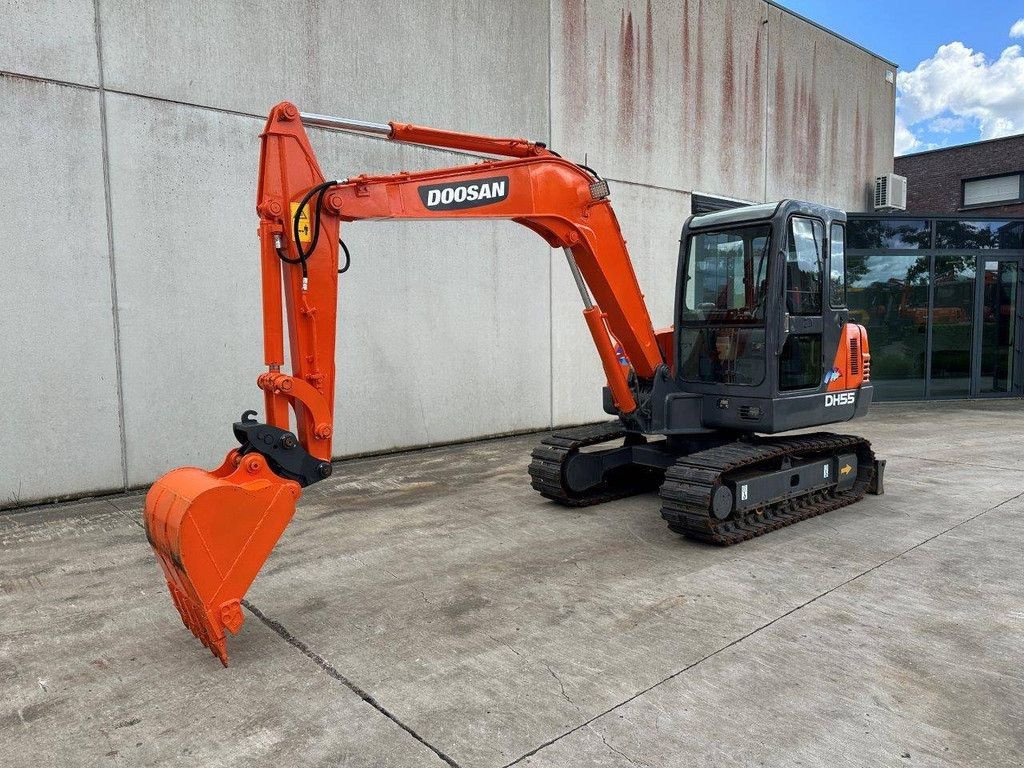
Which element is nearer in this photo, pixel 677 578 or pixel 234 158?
pixel 677 578

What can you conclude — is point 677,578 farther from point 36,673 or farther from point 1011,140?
point 1011,140

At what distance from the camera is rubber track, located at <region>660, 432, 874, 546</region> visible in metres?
5.00

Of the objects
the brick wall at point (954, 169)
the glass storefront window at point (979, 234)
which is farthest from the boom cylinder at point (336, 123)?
the brick wall at point (954, 169)

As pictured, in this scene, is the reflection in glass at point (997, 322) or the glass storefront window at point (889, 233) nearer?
the glass storefront window at point (889, 233)

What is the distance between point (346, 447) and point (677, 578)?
4880 millimetres

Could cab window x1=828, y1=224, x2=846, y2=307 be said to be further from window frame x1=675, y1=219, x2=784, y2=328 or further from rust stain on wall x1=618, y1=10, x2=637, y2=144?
rust stain on wall x1=618, y1=10, x2=637, y2=144

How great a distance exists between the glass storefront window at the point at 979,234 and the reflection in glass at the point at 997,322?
38cm

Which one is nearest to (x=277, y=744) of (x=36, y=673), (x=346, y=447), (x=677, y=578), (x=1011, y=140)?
(x=36, y=673)

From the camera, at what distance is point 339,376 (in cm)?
827

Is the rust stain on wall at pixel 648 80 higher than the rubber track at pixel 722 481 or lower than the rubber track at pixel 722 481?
higher

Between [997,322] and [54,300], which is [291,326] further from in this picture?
[997,322]

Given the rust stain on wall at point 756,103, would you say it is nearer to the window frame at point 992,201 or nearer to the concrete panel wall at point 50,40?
the concrete panel wall at point 50,40

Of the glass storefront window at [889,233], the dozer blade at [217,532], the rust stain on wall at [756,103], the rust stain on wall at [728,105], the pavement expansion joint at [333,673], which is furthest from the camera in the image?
the glass storefront window at [889,233]

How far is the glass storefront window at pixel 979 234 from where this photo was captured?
1327 centimetres
